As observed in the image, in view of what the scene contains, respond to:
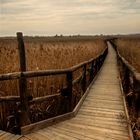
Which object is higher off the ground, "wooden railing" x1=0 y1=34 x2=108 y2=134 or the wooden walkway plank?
"wooden railing" x1=0 y1=34 x2=108 y2=134

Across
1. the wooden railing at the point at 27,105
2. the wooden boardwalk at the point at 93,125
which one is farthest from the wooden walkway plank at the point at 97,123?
the wooden railing at the point at 27,105

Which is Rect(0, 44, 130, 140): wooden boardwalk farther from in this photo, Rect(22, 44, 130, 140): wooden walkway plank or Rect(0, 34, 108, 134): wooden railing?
Rect(0, 34, 108, 134): wooden railing

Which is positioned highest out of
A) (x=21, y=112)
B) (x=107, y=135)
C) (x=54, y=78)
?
(x=54, y=78)

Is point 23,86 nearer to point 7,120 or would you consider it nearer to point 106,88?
point 7,120

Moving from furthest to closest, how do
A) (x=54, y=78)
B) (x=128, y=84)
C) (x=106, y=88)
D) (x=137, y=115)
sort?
(x=106, y=88) < (x=128, y=84) < (x=54, y=78) < (x=137, y=115)

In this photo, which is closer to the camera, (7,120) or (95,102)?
Result: (7,120)

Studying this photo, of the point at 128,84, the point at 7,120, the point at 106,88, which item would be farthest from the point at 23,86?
the point at 106,88

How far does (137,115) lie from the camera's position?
4.46 meters

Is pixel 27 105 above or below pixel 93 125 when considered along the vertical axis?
above

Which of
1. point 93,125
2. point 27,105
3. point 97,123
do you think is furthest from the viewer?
point 97,123

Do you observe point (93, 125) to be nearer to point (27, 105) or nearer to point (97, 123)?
point (97, 123)

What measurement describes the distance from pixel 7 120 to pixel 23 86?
83cm

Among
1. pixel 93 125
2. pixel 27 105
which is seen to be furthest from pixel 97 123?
pixel 27 105

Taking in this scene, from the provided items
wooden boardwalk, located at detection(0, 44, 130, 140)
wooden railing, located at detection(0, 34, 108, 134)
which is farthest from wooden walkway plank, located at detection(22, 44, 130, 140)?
wooden railing, located at detection(0, 34, 108, 134)
